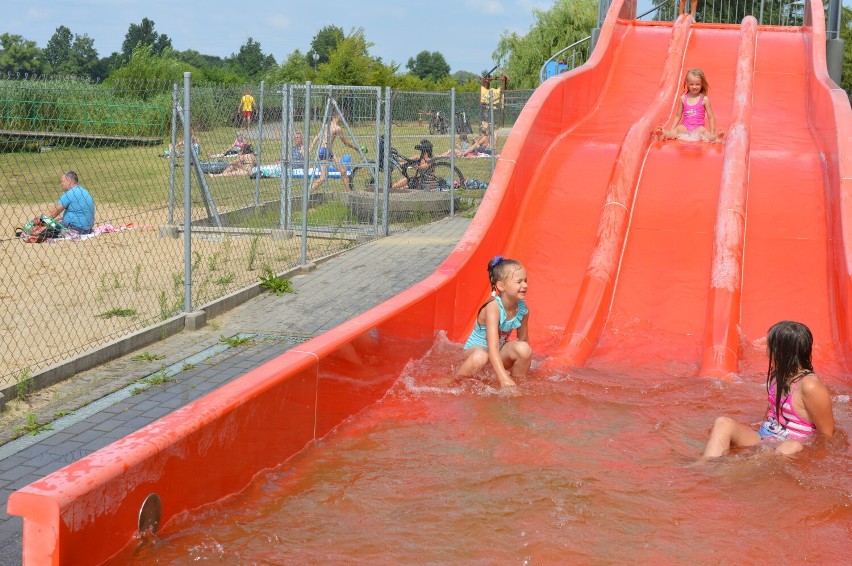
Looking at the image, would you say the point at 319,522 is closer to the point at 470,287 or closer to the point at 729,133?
the point at 470,287

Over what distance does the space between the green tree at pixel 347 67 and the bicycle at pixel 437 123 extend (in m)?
36.8

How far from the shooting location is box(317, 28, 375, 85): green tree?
178 ft

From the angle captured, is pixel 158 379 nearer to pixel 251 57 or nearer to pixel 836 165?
pixel 836 165

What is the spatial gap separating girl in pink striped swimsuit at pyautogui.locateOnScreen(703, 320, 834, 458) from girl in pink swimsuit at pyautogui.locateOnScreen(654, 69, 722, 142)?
5.22m

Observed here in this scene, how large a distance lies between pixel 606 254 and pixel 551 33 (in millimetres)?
46395

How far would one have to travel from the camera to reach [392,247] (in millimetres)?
13195

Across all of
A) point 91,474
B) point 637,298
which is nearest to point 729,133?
point 637,298

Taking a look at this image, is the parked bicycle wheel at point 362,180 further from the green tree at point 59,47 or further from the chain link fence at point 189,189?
the green tree at point 59,47

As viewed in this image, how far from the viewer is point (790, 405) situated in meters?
5.19

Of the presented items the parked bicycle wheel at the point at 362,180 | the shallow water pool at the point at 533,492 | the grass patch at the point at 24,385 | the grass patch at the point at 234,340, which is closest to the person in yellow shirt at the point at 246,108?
the parked bicycle wheel at the point at 362,180

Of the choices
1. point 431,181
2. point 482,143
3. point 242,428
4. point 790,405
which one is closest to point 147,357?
point 242,428

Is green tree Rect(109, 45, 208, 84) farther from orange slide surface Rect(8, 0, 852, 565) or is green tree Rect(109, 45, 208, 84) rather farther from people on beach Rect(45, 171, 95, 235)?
orange slide surface Rect(8, 0, 852, 565)

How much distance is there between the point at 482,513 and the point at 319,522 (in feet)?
2.45

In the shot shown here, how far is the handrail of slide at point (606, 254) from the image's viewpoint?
6984 millimetres
